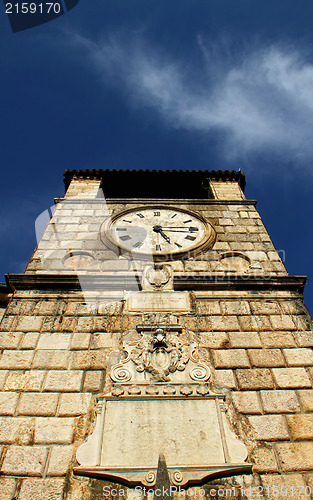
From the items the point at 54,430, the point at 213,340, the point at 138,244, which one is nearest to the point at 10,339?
the point at 54,430

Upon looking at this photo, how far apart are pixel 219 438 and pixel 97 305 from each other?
215 centimetres

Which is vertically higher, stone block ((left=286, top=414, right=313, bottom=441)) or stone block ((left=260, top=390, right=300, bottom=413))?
stone block ((left=260, top=390, right=300, bottom=413))

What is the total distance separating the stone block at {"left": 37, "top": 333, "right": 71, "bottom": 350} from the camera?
4223 millimetres

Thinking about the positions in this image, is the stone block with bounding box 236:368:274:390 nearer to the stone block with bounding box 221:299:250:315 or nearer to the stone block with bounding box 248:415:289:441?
the stone block with bounding box 248:415:289:441

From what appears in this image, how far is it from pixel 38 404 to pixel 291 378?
2.54m

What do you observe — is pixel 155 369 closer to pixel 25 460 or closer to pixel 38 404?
pixel 38 404

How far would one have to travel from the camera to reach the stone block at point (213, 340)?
4294 millimetres

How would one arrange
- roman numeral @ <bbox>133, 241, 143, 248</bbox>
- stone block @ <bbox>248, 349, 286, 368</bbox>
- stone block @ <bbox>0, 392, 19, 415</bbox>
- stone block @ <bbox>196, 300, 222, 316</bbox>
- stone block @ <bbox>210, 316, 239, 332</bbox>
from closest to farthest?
stone block @ <bbox>0, 392, 19, 415</bbox> → stone block @ <bbox>248, 349, 286, 368</bbox> → stone block @ <bbox>210, 316, 239, 332</bbox> → stone block @ <bbox>196, 300, 222, 316</bbox> → roman numeral @ <bbox>133, 241, 143, 248</bbox>

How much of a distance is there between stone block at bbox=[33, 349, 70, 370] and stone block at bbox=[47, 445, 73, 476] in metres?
0.86

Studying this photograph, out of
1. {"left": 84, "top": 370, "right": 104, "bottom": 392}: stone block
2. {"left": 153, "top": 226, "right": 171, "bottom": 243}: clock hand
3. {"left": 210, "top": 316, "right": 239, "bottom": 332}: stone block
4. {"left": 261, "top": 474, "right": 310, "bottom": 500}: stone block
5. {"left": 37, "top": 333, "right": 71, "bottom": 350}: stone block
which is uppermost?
{"left": 153, "top": 226, "right": 171, "bottom": 243}: clock hand

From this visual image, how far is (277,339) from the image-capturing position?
4406 millimetres

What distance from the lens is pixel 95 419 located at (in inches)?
138

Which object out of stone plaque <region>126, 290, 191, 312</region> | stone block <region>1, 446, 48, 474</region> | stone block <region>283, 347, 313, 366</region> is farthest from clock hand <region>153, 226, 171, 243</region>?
stone block <region>1, 446, 48, 474</region>

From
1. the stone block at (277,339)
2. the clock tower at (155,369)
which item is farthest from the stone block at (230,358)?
the stone block at (277,339)
